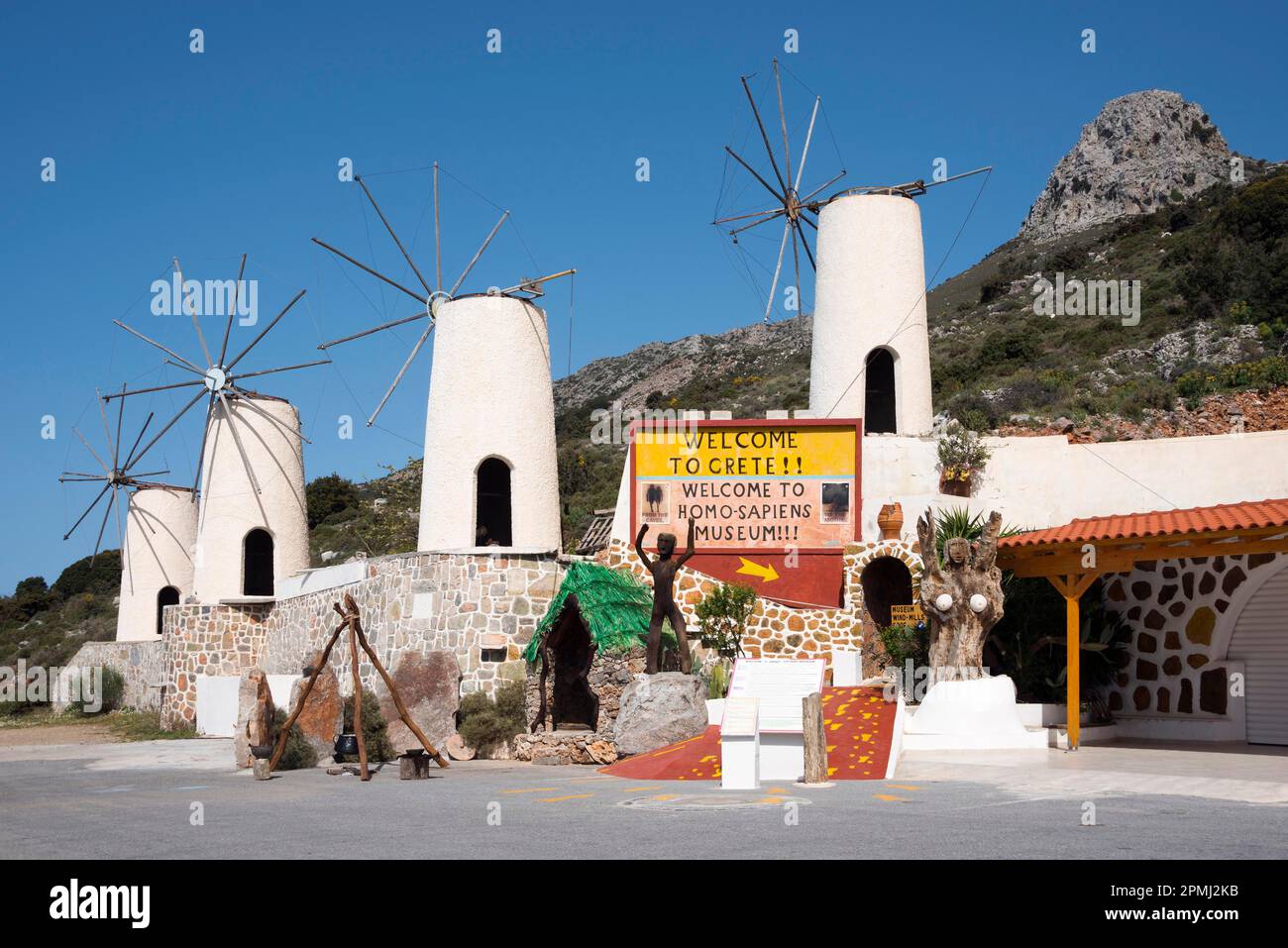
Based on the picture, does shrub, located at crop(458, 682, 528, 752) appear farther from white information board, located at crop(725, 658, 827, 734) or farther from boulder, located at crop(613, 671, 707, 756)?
white information board, located at crop(725, 658, 827, 734)

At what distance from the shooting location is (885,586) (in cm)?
2203

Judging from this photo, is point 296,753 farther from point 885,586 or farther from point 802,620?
point 885,586

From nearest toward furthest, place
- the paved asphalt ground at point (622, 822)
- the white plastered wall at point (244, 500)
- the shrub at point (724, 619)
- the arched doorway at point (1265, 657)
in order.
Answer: the paved asphalt ground at point (622, 822), the arched doorway at point (1265, 657), the shrub at point (724, 619), the white plastered wall at point (244, 500)

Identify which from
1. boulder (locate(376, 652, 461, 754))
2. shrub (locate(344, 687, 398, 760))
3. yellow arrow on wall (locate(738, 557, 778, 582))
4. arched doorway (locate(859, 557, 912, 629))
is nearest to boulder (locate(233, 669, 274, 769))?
shrub (locate(344, 687, 398, 760))

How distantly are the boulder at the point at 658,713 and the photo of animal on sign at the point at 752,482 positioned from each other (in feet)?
18.6

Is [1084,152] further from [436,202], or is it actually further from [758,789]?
[758,789]

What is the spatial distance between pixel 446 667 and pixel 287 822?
357 inches

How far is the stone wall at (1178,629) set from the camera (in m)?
17.0

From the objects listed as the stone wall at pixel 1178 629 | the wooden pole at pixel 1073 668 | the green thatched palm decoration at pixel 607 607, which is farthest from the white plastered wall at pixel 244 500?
the wooden pole at pixel 1073 668

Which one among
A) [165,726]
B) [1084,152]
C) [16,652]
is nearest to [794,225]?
[165,726]

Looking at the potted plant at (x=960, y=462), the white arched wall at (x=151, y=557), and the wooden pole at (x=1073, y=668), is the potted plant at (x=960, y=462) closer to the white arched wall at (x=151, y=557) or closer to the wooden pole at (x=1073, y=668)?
the wooden pole at (x=1073, y=668)

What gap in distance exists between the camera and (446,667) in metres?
19.6

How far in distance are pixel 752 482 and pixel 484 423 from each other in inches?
189
